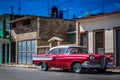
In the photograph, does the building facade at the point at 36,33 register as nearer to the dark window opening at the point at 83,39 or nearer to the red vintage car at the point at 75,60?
the dark window opening at the point at 83,39

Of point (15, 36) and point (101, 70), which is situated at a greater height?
point (15, 36)

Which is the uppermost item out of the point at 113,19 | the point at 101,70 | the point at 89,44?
the point at 113,19

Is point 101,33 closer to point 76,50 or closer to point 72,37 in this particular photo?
point 76,50

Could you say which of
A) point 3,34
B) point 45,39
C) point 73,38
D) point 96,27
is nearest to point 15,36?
point 3,34

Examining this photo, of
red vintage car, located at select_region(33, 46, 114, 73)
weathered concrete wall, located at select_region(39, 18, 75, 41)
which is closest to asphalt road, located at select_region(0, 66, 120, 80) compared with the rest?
red vintage car, located at select_region(33, 46, 114, 73)

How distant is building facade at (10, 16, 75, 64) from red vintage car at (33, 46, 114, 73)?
9474 mm

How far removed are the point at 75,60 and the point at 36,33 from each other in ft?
51.2

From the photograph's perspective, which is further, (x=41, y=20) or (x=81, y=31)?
(x=41, y=20)

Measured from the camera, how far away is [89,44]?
28.9m

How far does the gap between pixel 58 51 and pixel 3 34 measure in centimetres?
2161

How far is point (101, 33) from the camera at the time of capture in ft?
91.5

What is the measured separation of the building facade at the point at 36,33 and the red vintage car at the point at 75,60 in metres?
9.47

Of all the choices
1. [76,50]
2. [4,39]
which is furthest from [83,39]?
[4,39]

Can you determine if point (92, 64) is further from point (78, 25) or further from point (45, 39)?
Result: point (45, 39)
